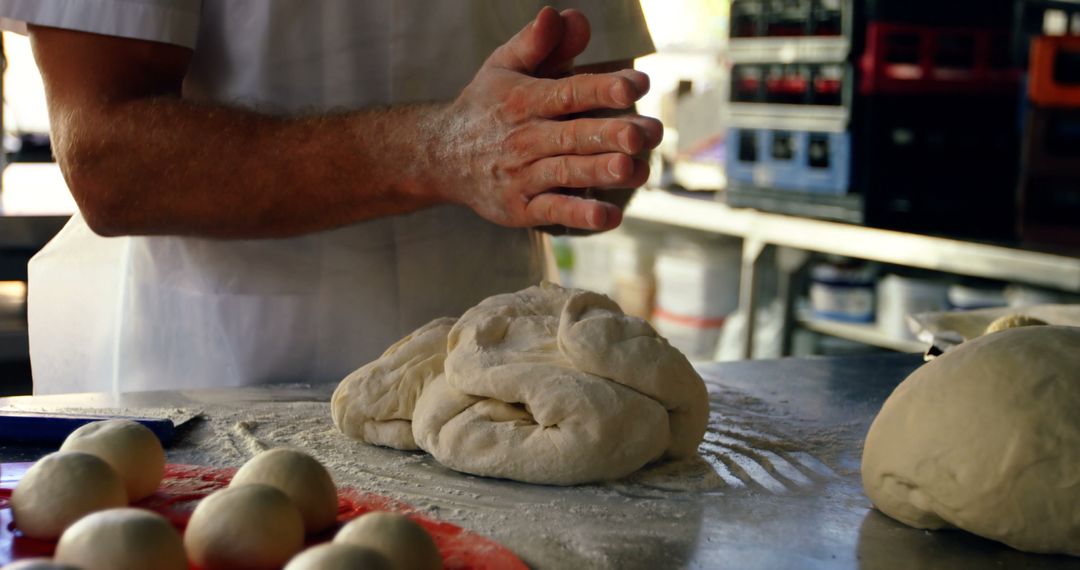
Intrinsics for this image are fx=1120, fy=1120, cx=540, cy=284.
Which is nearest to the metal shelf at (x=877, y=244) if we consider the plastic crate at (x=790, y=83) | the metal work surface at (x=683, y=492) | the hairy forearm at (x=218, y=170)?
the plastic crate at (x=790, y=83)

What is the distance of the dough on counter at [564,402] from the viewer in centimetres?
107

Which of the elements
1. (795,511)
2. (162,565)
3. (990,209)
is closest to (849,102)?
(990,209)

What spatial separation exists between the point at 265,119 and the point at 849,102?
1979 mm

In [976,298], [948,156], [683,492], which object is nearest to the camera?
[683,492]

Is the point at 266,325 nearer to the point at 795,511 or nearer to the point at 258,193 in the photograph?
the point at 258,193

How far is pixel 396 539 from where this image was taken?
789 millimetres

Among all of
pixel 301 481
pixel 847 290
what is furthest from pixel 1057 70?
pixel 301 481

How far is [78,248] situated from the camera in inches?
68.4

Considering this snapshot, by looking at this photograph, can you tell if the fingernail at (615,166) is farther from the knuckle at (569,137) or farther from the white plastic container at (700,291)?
the white plastic container at (700,291)

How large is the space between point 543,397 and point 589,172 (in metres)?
0.27

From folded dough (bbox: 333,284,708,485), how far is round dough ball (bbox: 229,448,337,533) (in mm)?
190

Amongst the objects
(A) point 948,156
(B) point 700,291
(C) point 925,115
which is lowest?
(B) point 700,291

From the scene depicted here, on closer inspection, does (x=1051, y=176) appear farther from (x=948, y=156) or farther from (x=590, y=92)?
(x=590, y=92)

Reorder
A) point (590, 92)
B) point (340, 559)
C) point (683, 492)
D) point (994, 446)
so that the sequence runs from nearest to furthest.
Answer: point (340, 559) → point (994, 446) → point (683, 492) → point (590, 92)
